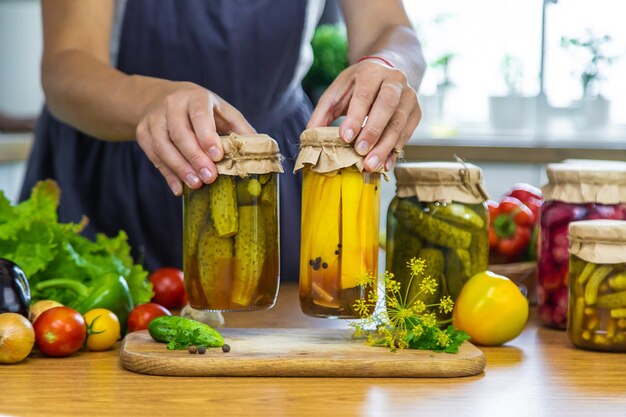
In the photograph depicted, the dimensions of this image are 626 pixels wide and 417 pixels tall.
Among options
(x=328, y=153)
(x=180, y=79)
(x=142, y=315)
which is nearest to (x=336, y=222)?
(x=328, y=153)

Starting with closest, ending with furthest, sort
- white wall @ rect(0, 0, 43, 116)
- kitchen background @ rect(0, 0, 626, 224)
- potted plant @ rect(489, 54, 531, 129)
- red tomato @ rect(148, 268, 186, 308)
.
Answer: red tomato @ rect(148, 268, 186, 308) < kitchen background @ rect(0, 0, 626, 224) < potted plant @ rect(489, 54, 531, 129) < white wall @ rect(0, 0, 43, 116)

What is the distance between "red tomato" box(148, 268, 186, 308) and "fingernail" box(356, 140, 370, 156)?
0.49 meters

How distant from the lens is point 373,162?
3.99 feet

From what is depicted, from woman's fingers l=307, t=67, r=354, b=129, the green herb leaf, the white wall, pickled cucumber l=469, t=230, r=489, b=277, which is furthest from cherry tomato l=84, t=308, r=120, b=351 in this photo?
the white wall

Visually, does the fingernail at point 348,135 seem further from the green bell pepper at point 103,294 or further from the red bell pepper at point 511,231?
the red bell pepper at point 511,231

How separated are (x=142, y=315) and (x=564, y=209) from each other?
61cm

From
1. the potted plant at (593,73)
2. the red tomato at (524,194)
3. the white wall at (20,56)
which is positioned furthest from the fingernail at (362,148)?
the white wall at (20,56)

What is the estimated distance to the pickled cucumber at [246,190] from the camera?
1206 millimetres

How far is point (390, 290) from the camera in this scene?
127cm

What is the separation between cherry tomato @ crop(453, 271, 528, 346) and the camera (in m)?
1.29

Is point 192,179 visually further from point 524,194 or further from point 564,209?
point 524,194

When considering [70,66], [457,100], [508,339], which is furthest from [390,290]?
[457,100]

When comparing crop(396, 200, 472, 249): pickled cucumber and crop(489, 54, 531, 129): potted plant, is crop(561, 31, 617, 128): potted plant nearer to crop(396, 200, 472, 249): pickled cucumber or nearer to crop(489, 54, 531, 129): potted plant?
crop(489, 54, 531, 129): potted plant

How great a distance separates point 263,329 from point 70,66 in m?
0.58
